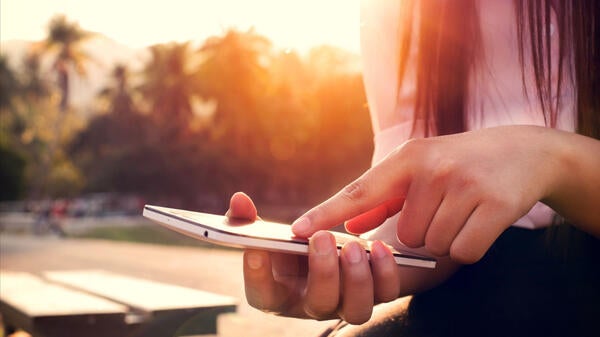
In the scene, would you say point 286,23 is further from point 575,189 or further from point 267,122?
point 267,122

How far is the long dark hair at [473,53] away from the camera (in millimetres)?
1332

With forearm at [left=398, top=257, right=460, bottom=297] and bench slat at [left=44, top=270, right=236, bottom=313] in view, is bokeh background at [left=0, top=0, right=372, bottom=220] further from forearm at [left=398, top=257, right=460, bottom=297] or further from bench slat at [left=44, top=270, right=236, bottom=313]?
forearm at [left=398, top=257, right=460, bottom=297]

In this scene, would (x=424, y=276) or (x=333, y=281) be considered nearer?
(x=333, y=281)

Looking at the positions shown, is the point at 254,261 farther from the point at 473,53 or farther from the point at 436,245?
the point at 473,53

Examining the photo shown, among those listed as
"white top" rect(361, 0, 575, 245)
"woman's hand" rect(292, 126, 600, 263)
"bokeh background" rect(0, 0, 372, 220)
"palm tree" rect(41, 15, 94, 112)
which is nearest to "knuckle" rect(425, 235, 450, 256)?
"woman's hand" rect(292, 126, 600, 263)

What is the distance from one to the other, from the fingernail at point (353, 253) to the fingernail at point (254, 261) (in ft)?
0.54

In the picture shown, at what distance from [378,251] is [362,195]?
0.31 feet

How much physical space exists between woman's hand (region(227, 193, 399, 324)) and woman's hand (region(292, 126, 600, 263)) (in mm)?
60

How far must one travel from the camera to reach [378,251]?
3.54 feet

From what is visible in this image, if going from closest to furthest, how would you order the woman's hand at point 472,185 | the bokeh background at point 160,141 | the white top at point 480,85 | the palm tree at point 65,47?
the woman's hand at point 472,185 < the white top at point 480,85 < the bokeh background at point 160,141 < the palm tree at point 65,47

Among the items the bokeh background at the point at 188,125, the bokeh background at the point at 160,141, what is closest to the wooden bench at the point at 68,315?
the bokeh background at the point at 160,141

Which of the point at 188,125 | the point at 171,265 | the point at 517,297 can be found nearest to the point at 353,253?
the point at 517,297

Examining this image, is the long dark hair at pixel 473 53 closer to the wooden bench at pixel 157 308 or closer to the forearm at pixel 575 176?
the forearm at pixel 575 176

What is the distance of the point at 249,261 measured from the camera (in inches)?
44.8
